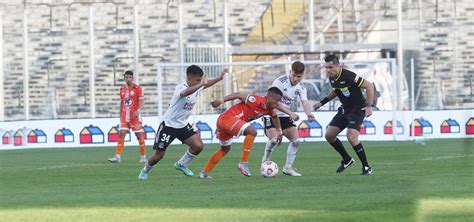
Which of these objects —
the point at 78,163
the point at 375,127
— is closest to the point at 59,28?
the point at 375,127

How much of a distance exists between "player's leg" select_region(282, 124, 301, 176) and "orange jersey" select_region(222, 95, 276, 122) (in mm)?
854

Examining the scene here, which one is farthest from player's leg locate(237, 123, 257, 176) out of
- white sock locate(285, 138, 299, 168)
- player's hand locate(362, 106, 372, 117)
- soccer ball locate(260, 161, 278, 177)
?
player's hand locate(362, 106, 372, 117)

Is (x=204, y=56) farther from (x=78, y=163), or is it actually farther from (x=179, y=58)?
(x=78, y=163)

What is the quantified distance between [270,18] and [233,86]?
5.01m

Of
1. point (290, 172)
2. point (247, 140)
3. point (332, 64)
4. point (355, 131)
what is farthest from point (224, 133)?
point (355, 131)

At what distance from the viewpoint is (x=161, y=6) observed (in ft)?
132

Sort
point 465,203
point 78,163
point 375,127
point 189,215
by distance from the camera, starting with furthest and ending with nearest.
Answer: point 375,127 → point 78,163 → point 465,203 → point 189,215

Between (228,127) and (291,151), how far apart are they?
1444mm

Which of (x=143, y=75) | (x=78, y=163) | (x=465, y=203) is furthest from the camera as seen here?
(x=143, y=75)

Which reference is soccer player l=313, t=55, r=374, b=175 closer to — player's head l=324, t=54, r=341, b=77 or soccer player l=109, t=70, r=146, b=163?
player's head l=324, t=54, r=341, b=77

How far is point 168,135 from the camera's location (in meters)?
18.1

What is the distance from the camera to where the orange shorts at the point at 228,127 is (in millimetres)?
18094

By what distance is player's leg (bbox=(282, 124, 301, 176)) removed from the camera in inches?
736

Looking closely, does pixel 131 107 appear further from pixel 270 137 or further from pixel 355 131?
pixel 355 131
